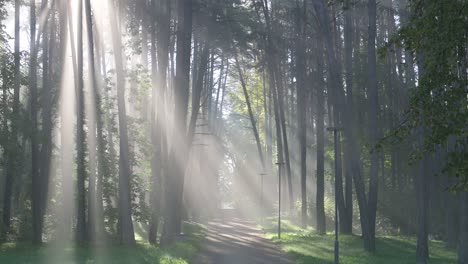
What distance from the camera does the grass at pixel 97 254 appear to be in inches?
725

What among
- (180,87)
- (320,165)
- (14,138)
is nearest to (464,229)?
(180,87)

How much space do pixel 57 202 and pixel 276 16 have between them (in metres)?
19.4

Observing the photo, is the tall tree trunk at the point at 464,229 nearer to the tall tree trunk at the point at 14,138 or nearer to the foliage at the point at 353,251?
the foliage at the point at 353,251

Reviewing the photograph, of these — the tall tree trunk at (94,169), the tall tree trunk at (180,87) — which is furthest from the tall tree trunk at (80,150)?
the tall tree trunk at (180,87)

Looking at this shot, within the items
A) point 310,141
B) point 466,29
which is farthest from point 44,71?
point 310,141

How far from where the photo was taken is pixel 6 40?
917 inches

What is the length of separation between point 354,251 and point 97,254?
9.93 metres

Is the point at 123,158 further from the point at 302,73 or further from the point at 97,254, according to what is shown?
the point at 302,73

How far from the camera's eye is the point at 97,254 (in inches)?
827

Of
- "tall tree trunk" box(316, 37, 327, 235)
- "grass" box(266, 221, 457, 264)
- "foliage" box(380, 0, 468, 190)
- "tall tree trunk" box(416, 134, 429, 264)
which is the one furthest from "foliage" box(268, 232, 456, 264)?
"foliage" box(380, 0, 468, 190)

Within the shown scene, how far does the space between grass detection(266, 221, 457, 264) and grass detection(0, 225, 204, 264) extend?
409 cm

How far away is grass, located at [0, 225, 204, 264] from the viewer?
1842 cm

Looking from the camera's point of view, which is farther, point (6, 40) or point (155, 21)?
point (155, 21)

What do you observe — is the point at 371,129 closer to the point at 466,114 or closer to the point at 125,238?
the point at 125,238
